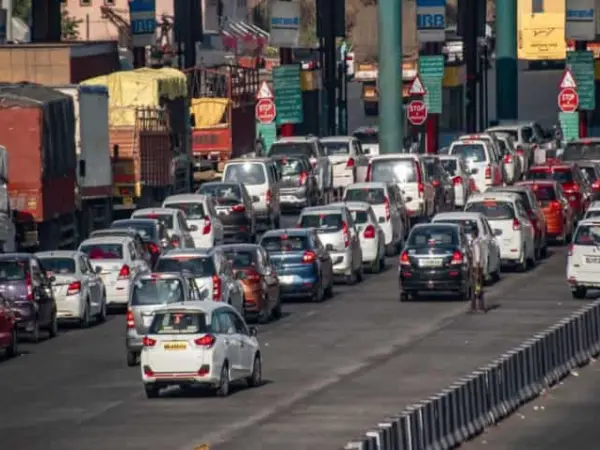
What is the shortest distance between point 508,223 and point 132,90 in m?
14.9

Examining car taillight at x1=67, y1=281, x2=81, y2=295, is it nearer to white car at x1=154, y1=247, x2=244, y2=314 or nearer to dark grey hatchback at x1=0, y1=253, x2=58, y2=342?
dark grey hatchback at x1=0, y1=253, x2=58, y2=342

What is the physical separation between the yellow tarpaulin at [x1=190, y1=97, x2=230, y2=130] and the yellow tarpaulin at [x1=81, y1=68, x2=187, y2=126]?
24.1 feet

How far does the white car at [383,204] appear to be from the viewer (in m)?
52.6

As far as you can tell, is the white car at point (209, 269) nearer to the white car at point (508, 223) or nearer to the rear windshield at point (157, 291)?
the rear windshield at point (157, 291)

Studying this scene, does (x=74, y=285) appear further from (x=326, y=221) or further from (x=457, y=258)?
(x=326, y=221)

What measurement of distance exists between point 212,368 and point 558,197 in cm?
2564

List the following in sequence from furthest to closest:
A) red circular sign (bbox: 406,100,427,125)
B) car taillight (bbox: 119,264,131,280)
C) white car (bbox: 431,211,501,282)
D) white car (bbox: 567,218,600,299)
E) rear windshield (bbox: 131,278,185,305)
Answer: red circular sign (bbox: 406,100,427,125), white car (bbox: 431,211,501,282), car taillight (bbox: 119,264,131,280), white car (bbox: 567,218,600,299), rear windshield (bbox: 131,278,185,305)

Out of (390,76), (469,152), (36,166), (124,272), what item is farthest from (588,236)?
(390,76)

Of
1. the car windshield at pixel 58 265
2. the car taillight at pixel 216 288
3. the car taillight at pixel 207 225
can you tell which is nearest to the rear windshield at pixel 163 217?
the car taillight at pixel 207 225

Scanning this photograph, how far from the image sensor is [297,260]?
4416 centimetres

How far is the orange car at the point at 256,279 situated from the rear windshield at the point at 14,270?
3757 mm

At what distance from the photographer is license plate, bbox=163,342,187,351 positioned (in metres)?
30.3

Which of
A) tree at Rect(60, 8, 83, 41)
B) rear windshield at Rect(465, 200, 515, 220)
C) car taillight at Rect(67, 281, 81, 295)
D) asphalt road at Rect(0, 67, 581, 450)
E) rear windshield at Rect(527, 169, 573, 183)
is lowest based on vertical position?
asphalt road at Rect(0, 67, 581, 450)

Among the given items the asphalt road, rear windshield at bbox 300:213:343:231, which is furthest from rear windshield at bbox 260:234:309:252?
rear windshield at bbox 300:213:343:231
